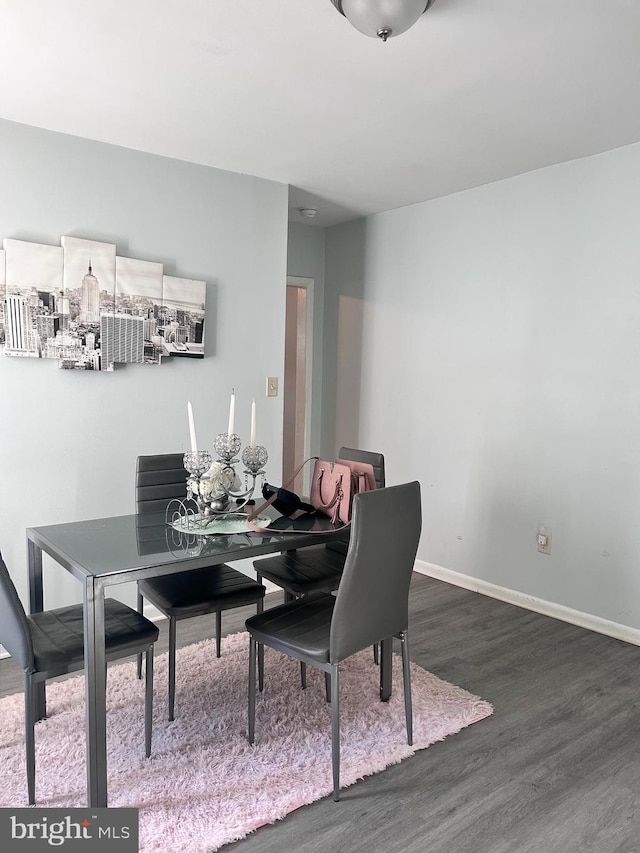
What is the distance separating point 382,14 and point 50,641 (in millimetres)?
2164

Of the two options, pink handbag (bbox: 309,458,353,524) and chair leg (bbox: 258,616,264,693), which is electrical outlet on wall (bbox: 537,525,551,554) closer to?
pink handbag (bbox: 309,458,353,524)

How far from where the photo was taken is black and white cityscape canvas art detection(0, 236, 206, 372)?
300 cm

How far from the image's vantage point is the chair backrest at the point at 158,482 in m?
2.90

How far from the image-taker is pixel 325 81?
2.53 meters

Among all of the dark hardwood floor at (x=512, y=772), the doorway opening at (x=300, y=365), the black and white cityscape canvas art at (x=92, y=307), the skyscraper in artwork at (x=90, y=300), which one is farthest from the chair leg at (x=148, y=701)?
the doorway opening at (x=300, y=365)

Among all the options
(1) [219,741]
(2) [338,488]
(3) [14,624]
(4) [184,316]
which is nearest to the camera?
(3) [14,624]

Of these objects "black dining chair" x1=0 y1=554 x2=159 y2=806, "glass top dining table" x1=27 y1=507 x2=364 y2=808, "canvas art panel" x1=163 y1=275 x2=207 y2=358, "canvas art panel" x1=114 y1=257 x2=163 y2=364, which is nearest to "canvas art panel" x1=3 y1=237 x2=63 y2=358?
"canvas art panel" x1=114 y1=257 x2=163 y2=364

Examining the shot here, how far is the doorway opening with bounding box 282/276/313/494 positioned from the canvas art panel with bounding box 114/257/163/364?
1.71 meters

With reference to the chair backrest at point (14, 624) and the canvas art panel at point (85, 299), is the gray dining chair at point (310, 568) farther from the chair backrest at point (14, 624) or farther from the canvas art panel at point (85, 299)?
the canvas art panel at point (85, 299)

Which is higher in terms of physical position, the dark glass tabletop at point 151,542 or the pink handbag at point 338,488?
the pink handbag at point 338,488

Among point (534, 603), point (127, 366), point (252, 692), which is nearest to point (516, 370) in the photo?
point (534, 603)

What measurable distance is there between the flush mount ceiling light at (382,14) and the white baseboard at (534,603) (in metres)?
2.97

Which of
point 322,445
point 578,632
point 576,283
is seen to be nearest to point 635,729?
point 578,632

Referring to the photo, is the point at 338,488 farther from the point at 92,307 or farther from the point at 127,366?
the point at 92,307
